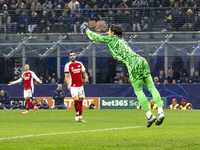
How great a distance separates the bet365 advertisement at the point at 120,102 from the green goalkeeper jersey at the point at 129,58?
1916cm

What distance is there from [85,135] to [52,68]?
2499 centimetres

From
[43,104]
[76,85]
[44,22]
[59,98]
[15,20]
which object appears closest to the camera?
[76,85]

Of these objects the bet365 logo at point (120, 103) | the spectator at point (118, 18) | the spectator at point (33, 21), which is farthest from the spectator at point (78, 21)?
the bet365 logo at point (120, 103)

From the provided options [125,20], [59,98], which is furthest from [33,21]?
[59,98]

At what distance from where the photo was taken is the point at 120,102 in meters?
32.0

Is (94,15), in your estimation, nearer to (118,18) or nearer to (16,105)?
(118,18)

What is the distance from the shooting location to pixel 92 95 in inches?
1286

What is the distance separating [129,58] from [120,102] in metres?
19.7

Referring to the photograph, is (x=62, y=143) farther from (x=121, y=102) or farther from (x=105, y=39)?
(x=121, y=102)

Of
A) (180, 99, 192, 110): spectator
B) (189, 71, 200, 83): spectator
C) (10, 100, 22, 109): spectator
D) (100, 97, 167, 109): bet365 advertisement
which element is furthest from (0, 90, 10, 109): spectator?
(189, 71, 200, 83): spectator

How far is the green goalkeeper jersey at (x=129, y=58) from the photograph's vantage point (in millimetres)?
12172

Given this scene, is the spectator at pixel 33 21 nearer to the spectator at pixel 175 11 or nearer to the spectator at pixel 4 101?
the spectator at pixel 4 101

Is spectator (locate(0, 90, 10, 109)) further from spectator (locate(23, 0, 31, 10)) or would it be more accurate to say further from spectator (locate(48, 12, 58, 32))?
spectator (locate(23, 0, 31, 10))

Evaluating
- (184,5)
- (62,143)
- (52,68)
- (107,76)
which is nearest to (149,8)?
(184,5)
